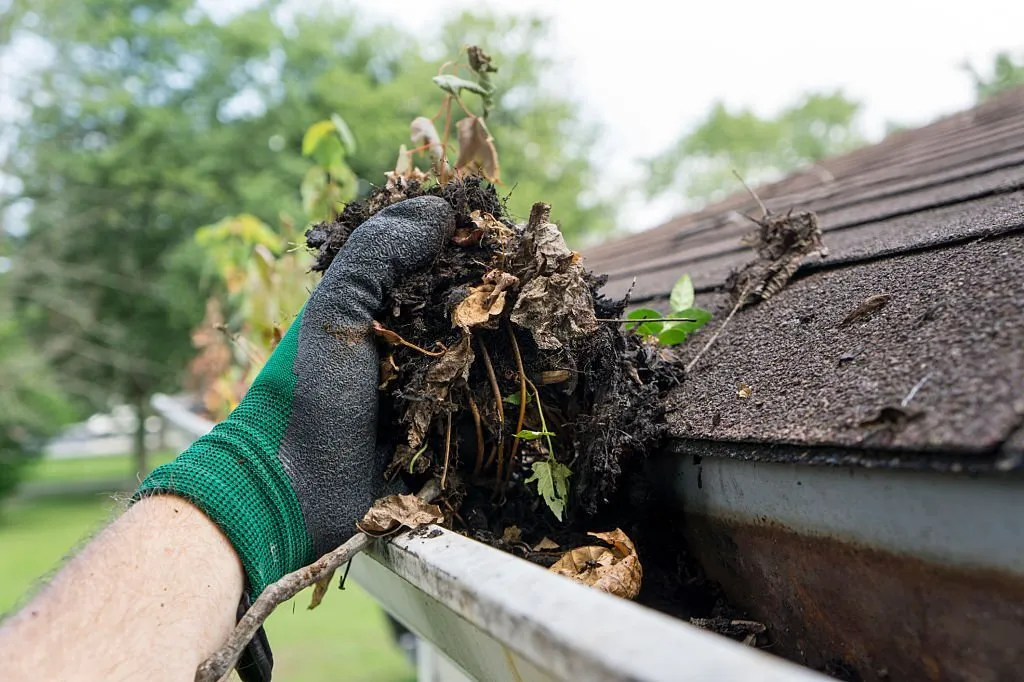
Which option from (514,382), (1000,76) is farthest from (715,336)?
(1000,76)

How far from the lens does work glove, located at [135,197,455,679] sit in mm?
1021

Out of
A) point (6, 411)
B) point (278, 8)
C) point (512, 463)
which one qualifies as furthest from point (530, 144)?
point (512, 463)

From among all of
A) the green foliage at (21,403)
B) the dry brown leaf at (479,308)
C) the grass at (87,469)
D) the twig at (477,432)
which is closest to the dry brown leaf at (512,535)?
the twig at (477,432)

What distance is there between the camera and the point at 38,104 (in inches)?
572

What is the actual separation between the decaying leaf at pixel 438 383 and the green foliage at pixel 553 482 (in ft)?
0.58

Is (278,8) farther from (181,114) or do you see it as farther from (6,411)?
(6,411)

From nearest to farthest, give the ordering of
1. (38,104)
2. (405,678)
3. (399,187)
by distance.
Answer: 1. (399,187)
2. (405,678)
3. (38,104)

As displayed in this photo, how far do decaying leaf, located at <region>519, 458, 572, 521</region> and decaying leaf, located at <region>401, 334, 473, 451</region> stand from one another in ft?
0.43

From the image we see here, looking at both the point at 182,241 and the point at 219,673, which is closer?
the point at 219,673

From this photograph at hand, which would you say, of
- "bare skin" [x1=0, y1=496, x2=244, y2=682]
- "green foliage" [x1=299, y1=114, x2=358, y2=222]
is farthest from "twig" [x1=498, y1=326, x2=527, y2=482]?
"green foliage" [x1=299, y1=114, x2=358, y2=222]

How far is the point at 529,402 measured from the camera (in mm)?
1092

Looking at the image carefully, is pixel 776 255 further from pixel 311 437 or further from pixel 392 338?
pixel 311 437

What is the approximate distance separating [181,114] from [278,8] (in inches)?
150

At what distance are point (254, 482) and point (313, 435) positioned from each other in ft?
0.36
